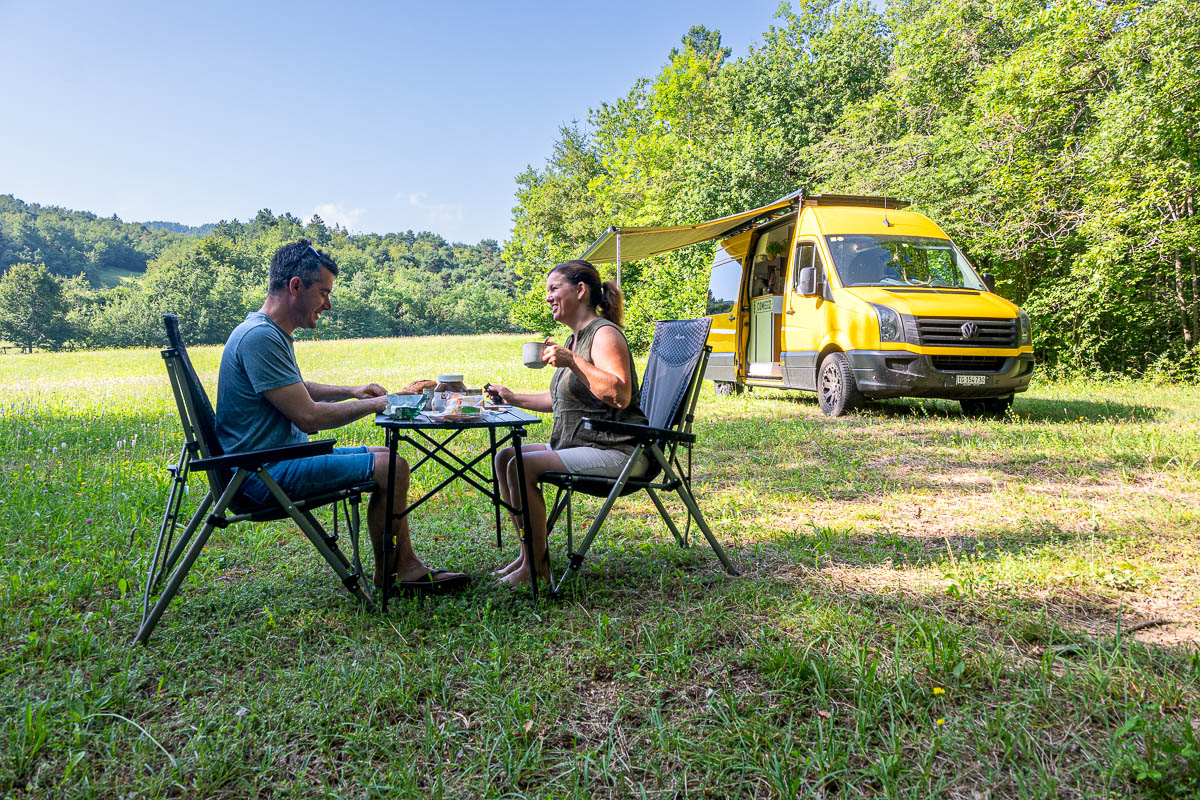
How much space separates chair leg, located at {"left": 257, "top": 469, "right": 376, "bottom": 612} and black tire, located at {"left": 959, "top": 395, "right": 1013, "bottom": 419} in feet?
22.8

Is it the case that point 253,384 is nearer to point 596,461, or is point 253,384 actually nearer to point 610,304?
point 596,461

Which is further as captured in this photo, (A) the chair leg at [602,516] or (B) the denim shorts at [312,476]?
(A) the chair leg at [602,516]

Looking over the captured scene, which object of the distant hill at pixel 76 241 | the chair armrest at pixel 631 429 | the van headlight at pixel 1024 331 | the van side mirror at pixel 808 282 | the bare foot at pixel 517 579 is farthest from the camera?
the distant hill at pixel 76 241

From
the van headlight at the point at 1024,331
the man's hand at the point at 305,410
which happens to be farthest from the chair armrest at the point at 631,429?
the van headlight at the point at 1024,331

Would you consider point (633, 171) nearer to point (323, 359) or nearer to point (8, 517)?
point (323, 359)

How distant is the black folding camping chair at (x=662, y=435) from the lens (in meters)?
2.78

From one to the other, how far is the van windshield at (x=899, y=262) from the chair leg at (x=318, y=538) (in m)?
6.43

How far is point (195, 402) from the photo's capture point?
2.36m

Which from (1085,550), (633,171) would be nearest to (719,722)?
(1085,550)

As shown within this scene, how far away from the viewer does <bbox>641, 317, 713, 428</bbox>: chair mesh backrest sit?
3145mm

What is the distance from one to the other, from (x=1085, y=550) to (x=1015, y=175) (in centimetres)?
982

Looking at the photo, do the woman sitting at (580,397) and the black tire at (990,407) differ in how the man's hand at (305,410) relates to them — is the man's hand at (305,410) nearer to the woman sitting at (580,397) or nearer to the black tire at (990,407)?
the woman sitting at (580,397)

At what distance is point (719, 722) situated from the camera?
189cm

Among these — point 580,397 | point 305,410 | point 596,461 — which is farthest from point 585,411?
point 305,410
